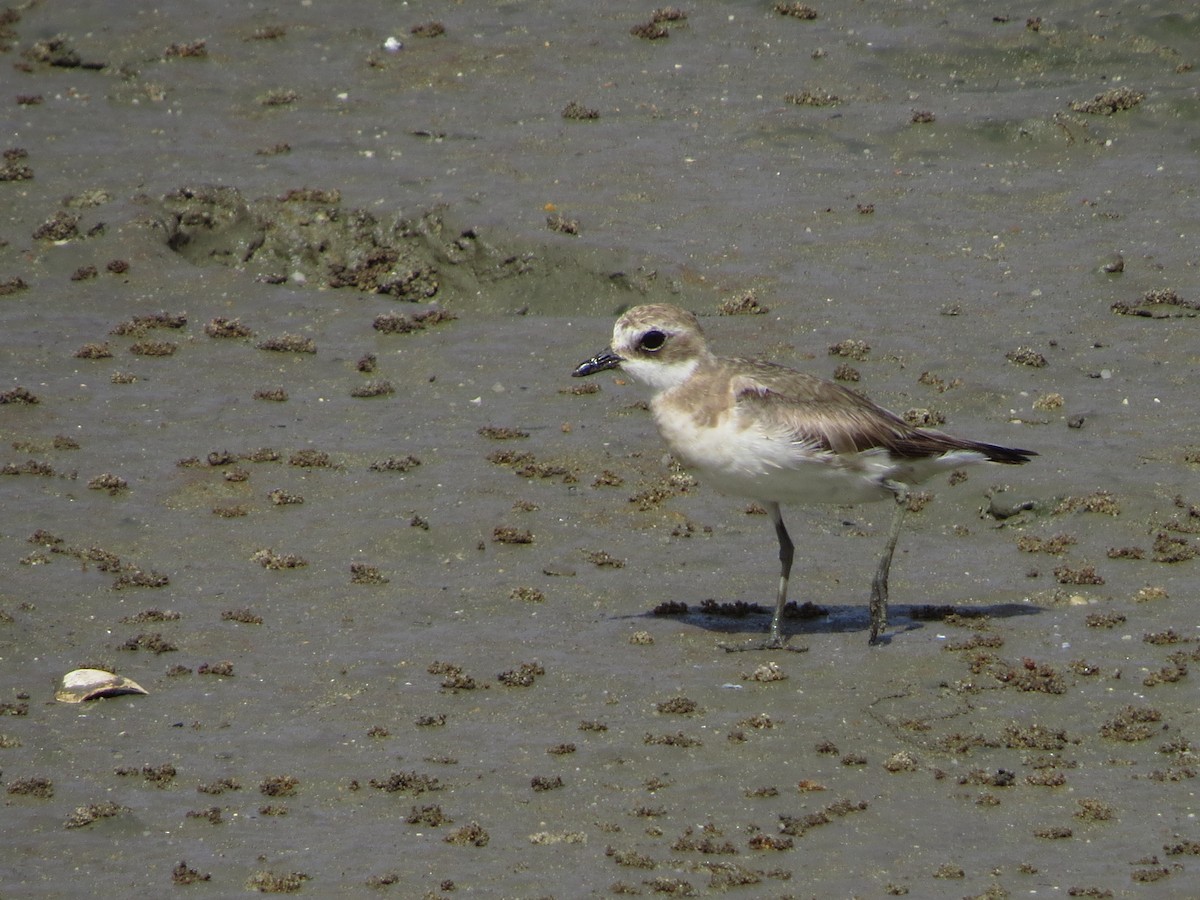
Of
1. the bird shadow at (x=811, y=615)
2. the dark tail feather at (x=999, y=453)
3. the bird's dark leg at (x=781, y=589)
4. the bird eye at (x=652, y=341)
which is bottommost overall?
the bird shadow at (x=811, y=615)

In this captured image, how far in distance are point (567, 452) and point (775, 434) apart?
3941mm

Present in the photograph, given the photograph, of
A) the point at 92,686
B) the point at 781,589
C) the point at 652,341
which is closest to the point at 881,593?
the point at 781,589

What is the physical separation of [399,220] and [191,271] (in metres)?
2.41

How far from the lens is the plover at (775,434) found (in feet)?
40.3

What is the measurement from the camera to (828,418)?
12.4 meters

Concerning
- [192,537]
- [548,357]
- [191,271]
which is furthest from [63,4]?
[192,537]

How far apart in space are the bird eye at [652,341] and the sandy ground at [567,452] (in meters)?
2.06

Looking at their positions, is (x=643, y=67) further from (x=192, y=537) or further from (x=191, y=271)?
(x=192, y=537)

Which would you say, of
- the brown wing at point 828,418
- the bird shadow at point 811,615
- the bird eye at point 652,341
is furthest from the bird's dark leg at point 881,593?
the bird eye at point 652,341

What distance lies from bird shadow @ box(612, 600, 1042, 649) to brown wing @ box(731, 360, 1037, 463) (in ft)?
3.83

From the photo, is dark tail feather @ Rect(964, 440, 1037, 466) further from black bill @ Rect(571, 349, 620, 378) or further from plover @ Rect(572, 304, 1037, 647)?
black bill @ Rect(571, 349, 620, 378)

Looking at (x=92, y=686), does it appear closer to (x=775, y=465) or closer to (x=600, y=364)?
(x=600, y=364)

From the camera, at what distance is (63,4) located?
24922 mm

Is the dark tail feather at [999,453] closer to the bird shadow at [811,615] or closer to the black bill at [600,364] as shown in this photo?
the bird shadow at [811,615]
